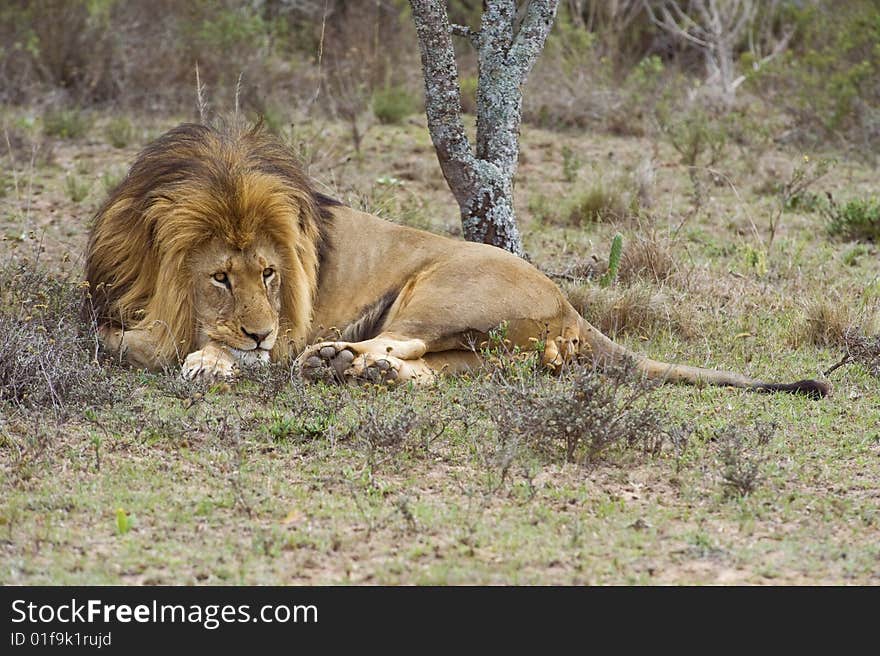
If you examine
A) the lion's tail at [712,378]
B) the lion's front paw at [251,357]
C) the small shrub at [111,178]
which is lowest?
the small shrub at [111,178]

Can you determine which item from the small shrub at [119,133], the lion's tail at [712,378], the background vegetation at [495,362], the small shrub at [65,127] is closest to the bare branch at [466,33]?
the background vegetation at [495,362]

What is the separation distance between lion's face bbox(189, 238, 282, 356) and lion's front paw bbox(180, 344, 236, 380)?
0.06m

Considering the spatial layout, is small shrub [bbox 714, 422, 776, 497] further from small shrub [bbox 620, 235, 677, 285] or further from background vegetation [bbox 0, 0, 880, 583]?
small shrub [bbox 620, 235, 677, 285]

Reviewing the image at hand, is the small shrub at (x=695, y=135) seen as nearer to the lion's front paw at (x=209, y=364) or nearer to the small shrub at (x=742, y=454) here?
the small shrub at (x=742, y=454)

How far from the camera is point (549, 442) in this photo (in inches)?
196

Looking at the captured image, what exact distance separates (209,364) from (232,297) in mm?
321

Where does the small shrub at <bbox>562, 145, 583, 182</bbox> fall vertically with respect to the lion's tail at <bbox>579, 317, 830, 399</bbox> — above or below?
below

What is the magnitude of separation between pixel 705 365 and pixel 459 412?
5.69 ft

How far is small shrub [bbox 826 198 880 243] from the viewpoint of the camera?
359 inches

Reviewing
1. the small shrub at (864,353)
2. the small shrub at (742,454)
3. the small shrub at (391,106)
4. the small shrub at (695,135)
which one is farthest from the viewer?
the small shrub at (391,106)

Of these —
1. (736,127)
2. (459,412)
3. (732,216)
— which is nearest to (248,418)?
(459,412)

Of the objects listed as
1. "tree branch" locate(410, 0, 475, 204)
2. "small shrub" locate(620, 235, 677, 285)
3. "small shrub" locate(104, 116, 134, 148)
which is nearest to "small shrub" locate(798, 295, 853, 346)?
"small shrub" locate(620, 235, 677, 285)

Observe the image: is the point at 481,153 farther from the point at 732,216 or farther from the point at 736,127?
the point at 736,127

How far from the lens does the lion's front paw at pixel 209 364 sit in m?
5.70
